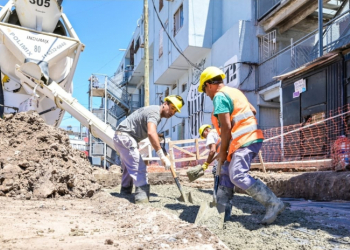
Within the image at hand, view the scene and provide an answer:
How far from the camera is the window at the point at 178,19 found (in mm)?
17516

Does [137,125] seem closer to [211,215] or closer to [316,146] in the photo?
[211,215]

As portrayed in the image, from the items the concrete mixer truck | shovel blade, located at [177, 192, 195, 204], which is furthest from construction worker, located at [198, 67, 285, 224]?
the concrete mixer truck

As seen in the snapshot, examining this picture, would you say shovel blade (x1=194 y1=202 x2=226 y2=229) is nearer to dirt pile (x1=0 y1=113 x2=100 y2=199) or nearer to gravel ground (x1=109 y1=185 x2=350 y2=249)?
gravel ground (x1=109 y1=185 x2=350 y2=249)

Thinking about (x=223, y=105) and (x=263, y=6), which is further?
(x=263, y=6)

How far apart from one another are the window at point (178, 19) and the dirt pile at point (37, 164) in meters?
12.5

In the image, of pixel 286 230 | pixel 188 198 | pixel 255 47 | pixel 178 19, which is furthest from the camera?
pixel 178 19

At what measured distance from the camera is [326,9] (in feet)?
44.1

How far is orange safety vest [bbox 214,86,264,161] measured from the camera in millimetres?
3408

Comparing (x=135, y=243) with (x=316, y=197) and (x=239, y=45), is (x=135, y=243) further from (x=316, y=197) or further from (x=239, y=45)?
(x=239, y=45)

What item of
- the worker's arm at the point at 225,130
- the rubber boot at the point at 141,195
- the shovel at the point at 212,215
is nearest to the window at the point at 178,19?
the rubber boot at the point at 141,195

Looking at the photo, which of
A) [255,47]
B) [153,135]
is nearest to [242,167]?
[153,135]

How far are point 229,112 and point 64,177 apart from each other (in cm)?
308

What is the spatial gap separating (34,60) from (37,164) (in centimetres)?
277

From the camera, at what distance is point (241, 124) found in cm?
344
